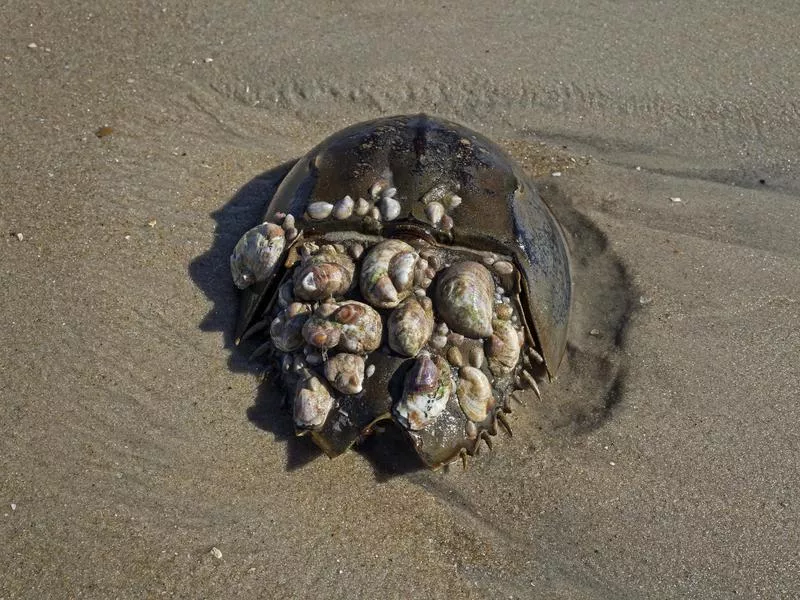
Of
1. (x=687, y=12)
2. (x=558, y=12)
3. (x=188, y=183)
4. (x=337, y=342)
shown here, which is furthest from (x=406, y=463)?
(x=687, y=12)

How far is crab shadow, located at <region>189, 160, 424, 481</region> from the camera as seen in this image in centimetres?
311

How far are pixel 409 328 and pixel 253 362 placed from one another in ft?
2.92

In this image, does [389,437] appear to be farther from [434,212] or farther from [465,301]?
[434,212]

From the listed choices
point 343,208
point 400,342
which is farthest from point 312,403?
point 343,208

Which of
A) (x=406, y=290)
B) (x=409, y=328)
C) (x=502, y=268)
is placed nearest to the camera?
(x=409, y=328)

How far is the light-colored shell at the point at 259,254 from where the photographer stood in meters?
3.11

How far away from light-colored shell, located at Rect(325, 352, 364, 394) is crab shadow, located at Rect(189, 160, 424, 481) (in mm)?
336

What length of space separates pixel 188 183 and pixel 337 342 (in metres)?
1.75

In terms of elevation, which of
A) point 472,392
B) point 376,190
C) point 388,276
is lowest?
point 472,392

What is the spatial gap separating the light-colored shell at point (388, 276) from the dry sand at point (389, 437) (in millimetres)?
714

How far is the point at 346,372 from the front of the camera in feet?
9.19

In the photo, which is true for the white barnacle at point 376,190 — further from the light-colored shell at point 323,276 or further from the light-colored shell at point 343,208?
the light-colored shell at point 323,276

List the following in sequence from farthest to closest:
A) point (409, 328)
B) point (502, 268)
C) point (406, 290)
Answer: point (502, 268)
point (406, 290)
point (409, 328)

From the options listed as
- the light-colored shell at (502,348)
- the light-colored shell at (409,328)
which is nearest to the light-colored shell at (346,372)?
the light-colored shell at (409,328)
